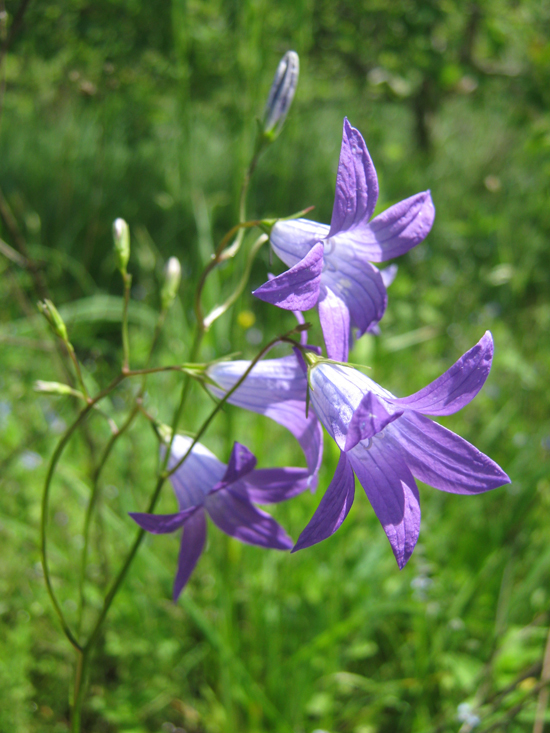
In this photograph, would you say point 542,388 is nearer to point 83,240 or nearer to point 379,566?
point 379,566

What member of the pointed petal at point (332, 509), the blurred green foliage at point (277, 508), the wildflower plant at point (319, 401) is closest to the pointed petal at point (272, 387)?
the wildflower plant at point (319, 401)

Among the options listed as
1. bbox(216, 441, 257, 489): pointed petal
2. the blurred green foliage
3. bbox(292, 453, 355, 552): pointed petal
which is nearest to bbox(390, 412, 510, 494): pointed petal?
bbox(292, 453, 355, 552): pointed petal

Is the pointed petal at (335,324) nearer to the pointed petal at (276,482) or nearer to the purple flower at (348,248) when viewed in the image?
the purple flower at (348,248)

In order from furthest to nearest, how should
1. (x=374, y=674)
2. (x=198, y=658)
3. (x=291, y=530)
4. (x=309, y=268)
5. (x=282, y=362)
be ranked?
(x=291, y=530) → (x=374, y=674) → (x=198, y=658) → (x=282, y=362) → (x=309, y=268)

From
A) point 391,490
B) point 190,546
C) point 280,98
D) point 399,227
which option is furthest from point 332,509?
point 280,98

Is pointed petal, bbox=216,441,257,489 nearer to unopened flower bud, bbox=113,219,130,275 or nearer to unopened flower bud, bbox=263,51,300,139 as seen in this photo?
unopened flower bud, bbox=113,219,130,275

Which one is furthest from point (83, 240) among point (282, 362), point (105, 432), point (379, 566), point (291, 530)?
point (282, 362)

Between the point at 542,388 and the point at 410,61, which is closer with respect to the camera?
the point at 542,388

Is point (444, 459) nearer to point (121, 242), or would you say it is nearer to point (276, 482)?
point (276, 482)
